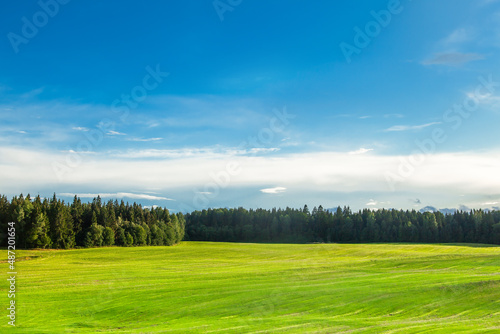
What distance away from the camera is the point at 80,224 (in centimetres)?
12962

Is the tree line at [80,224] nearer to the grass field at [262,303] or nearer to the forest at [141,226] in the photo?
the forest at [141,226]

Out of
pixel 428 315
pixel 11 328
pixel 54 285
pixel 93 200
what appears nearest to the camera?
pixel 11 328

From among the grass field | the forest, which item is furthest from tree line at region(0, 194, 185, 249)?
the grass field

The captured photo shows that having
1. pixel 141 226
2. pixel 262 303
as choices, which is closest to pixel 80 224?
pixel 141 226

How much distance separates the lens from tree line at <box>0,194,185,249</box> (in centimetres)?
11044

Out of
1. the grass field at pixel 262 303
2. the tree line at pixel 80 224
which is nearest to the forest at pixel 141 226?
the tree line at pixel 80 224

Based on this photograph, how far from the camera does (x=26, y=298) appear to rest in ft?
131

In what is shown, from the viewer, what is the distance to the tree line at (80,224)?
110m

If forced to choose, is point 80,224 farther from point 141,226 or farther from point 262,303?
point 262,303

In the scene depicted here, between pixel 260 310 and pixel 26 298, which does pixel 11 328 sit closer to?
pixel 26 298

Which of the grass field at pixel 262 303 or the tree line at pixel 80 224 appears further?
the tree line at pixel 80 224

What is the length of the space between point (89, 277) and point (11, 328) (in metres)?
31.3

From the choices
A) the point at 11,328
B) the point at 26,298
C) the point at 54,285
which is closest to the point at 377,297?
the point at 11,328

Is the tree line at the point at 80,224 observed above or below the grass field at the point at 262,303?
above
